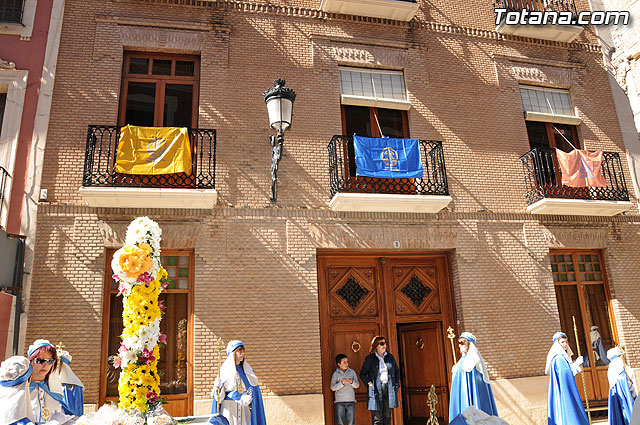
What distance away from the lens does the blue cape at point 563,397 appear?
7.08m

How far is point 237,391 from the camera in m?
6.53

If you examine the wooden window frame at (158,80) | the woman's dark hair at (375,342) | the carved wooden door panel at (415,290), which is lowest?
the woman's dark hair at (375,342)

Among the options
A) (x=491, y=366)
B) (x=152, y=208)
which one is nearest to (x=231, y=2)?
(x=152, y=208)

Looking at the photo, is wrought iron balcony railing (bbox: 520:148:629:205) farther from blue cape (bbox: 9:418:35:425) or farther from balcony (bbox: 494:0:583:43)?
blue cape (bbox: 9:418:35:425)

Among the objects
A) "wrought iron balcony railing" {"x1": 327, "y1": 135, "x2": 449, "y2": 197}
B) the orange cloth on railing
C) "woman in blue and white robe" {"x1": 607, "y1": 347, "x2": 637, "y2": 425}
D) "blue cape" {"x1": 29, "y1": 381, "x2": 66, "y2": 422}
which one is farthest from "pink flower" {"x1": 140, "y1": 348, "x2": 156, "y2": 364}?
the orange cloth on railing

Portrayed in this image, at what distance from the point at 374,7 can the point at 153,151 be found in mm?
5658

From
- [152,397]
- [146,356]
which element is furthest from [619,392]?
[146,356]

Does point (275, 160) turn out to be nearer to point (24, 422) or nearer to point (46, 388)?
point (46, 388)

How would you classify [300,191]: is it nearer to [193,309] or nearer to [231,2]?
[193,309]

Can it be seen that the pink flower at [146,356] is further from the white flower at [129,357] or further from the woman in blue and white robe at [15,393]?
the woman in blue and white robe at [15,393]

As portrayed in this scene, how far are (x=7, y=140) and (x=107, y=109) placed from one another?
5.61 feet

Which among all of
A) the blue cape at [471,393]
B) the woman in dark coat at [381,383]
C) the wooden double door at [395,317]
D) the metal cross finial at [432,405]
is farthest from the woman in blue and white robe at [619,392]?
the metal cross finial at [432,405]

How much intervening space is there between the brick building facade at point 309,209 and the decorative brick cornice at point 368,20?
33 millimetres

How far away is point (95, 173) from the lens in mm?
8406
